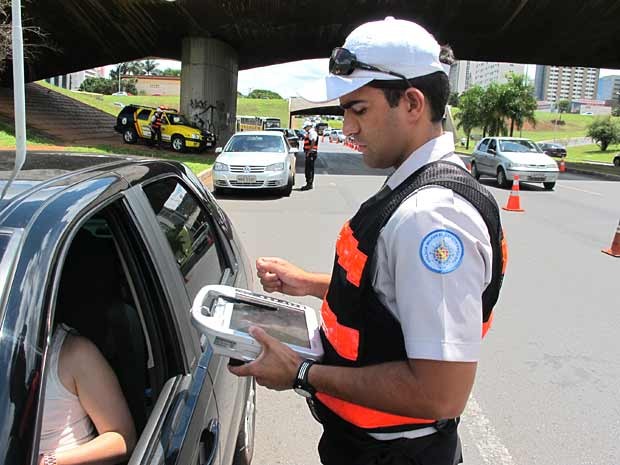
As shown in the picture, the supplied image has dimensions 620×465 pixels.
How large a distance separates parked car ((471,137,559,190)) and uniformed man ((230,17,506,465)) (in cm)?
1695

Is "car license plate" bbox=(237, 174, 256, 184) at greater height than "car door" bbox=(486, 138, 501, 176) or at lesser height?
lesser

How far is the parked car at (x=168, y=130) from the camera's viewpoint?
25344mm

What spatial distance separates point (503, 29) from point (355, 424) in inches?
1130

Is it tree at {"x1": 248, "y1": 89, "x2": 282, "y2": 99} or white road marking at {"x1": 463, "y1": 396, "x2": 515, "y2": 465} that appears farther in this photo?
tree at {"x1": 248, "y1": 89, "x2": 282, "y2": 99}

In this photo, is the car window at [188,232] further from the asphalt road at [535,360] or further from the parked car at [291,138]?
the parked car at [291,138]

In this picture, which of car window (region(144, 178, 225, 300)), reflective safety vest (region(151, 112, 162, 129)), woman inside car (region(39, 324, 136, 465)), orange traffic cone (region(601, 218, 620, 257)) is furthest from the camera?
reflective safety vest (region(151, 112, 162, 129))

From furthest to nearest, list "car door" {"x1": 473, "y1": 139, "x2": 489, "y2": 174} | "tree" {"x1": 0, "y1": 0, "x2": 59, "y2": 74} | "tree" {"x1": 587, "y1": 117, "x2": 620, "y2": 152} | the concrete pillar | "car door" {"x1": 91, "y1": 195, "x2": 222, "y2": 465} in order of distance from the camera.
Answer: "tree" {"x1": 587, "y1": 117, "x2": 620, "y2": 152}, the concrete pillar, "tree" {"x1": 0, "y1": 0, "x2": 59, "y2": 74}, "car door" {"x1": 473, "y1": 139, "x2": 489, "y2": 174}, "car door" {"x1": 91, "y1": 195, "x2": 222, "y2": 465}

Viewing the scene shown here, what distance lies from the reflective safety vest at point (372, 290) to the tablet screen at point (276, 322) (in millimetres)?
123

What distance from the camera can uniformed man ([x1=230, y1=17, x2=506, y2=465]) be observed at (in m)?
1.29

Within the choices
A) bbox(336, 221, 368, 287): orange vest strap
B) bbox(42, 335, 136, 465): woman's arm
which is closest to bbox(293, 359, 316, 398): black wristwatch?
bbox(336, 221, 368, 287): orange vest strap

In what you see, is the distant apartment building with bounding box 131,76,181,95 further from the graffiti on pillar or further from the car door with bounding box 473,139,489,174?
the car door with bounding box 473,139,489,174

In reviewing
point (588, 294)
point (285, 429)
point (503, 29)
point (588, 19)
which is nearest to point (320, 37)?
point (503, 29)

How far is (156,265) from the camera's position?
192 cm

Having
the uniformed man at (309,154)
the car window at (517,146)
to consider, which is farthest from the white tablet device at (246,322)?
the car window at (517,146)
